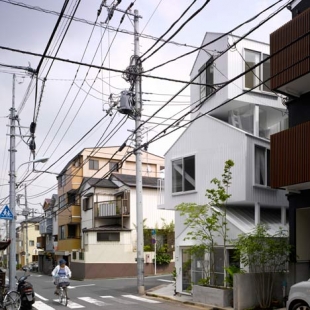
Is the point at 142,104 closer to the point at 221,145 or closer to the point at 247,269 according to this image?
the point at 221,145

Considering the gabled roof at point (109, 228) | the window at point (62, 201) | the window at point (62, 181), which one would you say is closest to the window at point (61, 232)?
the window at point (62, 201)

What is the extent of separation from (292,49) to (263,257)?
21.2ft

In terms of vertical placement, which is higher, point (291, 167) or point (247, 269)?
point (291, 167)

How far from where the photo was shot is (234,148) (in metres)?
18.4

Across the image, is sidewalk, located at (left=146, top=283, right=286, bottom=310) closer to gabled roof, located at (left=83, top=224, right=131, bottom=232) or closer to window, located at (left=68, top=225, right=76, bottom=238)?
gabled roof, located at (left=83, top=224, right=131, bottom=232)

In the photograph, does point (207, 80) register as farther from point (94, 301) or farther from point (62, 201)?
point (62, 201)

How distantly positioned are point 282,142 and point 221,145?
14.3 feet

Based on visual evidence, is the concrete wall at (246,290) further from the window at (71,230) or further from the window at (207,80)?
the window at (71,230)

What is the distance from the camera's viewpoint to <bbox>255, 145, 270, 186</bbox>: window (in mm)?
18062

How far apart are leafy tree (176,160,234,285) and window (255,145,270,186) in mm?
1068

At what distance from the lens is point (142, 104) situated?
69.6 ft

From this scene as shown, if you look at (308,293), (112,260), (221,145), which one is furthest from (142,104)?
(112,260)

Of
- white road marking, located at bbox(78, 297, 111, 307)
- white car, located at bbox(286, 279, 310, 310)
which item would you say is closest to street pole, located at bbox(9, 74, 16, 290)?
white road marking, located at bbox(78, 297, 111, 307)

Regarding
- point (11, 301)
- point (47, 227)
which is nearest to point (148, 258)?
point (11, 301)
